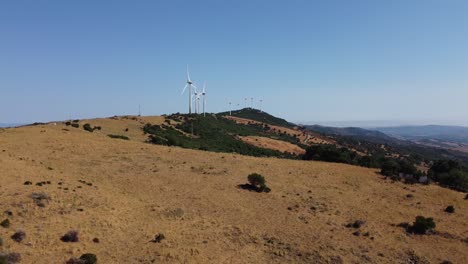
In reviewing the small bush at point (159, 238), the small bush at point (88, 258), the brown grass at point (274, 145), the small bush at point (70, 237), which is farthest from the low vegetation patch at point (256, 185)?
the brown grass at point (274, 145)

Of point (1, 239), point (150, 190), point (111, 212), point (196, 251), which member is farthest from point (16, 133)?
point (196, 251)

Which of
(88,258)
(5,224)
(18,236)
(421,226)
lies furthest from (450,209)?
(5,224)

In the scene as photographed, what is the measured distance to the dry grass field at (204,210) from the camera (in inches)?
1271

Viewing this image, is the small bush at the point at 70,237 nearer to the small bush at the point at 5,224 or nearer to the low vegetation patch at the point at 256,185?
the small bush at the point at 5,224

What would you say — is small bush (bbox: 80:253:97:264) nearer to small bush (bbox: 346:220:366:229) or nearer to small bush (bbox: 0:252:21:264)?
small bush (bbox: 0:252:21:264)

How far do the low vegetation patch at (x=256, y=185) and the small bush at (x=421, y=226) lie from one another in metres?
16.3

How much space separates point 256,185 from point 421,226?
19.1 m

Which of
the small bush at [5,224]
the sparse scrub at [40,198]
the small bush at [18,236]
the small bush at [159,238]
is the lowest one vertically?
the small bush at [159,238]

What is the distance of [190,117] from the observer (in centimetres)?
15312

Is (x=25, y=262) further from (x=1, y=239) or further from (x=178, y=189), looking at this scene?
(x=178, y=189)

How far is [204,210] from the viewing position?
41219 millimetres

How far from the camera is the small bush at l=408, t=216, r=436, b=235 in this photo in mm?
39594

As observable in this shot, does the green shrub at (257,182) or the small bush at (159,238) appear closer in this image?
the small bush at (159,238)

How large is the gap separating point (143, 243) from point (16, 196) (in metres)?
12.4
